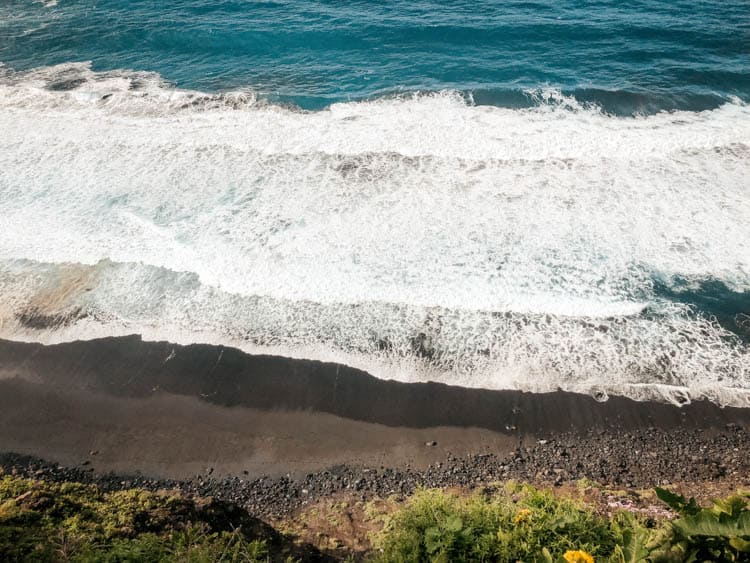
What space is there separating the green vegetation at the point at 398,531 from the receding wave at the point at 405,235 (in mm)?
4217

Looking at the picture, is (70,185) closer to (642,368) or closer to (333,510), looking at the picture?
(333,510)

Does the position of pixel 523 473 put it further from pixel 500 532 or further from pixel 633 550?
pixel 633 550

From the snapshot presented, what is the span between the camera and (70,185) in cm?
1841

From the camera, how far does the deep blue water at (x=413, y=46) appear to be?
23.6m

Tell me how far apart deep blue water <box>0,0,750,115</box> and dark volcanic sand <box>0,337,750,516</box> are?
52.6ft

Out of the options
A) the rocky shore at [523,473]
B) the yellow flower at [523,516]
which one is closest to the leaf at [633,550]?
the yellow flower at [523,516]

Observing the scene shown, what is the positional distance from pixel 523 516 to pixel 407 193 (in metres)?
12.5

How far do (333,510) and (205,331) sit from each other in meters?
6.17

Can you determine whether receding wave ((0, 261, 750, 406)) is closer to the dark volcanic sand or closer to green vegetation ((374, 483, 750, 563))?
the dark volcanic sand

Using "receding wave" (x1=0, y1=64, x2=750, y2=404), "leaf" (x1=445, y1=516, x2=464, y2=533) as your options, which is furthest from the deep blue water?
"leaf" (x1=445, y1=516, x2=464, y2=533)

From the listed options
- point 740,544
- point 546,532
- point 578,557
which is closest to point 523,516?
point 546,532

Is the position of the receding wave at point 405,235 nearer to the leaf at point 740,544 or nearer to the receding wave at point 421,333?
the receding wave at point 421,333

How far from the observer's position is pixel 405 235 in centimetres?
1548

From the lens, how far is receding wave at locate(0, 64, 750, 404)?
11914 mm
